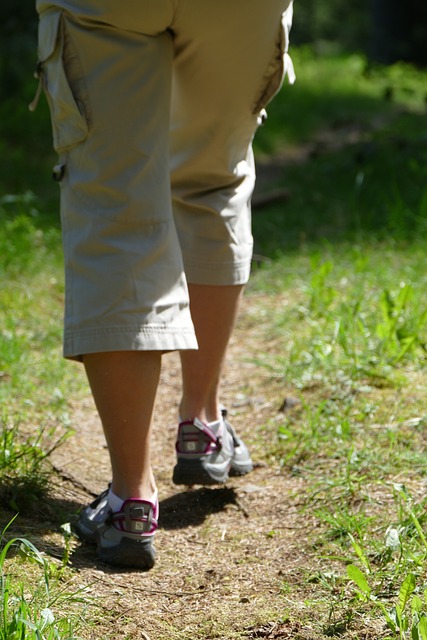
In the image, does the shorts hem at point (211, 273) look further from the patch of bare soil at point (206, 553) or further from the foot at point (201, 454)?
the patch of bare soil at point (206, 553)

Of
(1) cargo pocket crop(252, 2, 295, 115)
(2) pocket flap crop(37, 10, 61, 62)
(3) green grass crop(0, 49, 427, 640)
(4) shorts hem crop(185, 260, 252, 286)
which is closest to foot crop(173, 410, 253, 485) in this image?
(3) green grass crop(0, 49, 427, 640)

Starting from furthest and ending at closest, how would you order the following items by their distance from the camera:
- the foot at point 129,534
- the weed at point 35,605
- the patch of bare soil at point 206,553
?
the foot at point 129,534 < the patch of bare soil at point 206,553 < the weed at point 35,605

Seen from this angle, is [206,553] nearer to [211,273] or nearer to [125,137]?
[211,273]

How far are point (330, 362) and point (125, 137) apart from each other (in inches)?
50.6

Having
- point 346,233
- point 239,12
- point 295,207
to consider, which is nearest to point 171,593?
point 239,12

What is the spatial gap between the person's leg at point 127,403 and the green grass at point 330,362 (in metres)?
0.30

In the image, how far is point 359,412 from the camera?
2.53m

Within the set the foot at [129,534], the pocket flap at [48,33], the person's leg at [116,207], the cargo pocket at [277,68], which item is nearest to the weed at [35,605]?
the foot at [129,534]

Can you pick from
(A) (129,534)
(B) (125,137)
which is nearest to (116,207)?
(B) (125,137)

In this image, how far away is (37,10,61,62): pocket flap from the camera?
1742mm

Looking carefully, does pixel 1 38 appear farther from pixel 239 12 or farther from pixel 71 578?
pixel 71 578

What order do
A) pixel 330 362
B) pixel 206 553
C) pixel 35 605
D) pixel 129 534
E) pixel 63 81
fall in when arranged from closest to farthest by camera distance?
pixel 35 605, pixel 63 81, pixel 129 534, pixel 206 553, pixel 330 362

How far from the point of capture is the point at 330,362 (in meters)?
2.83

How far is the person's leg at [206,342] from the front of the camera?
218 centimetres
